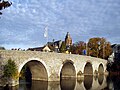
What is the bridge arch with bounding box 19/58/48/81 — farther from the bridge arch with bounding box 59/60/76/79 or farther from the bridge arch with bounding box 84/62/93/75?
the bridge arch with bounding box 84/62/93/75

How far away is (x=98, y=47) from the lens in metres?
67.4

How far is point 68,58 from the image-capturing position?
39.9 meters

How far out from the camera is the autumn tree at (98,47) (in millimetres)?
67375

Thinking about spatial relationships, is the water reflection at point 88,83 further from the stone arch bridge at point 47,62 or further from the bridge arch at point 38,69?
the bridge arch at point 38,69

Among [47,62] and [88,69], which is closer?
[47,62]

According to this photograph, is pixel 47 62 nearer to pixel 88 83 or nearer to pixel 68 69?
pixel 88 83

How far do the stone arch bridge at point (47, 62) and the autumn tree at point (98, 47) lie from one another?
17.5 metres

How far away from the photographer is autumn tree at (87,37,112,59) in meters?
67.4

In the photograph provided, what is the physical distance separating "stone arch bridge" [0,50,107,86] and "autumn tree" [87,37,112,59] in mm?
17536

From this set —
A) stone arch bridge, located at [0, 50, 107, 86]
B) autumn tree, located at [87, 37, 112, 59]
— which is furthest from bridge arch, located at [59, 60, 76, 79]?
autumn tree, located at [87, 37, 112, 59]

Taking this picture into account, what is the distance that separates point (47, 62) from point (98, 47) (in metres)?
34.7

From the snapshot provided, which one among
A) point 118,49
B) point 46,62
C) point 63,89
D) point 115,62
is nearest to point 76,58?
point 46,62

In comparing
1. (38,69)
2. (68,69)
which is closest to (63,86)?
(38,69)

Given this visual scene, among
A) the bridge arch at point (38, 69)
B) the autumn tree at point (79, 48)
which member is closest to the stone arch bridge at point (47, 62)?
the bridge arch at point (38, 69)
